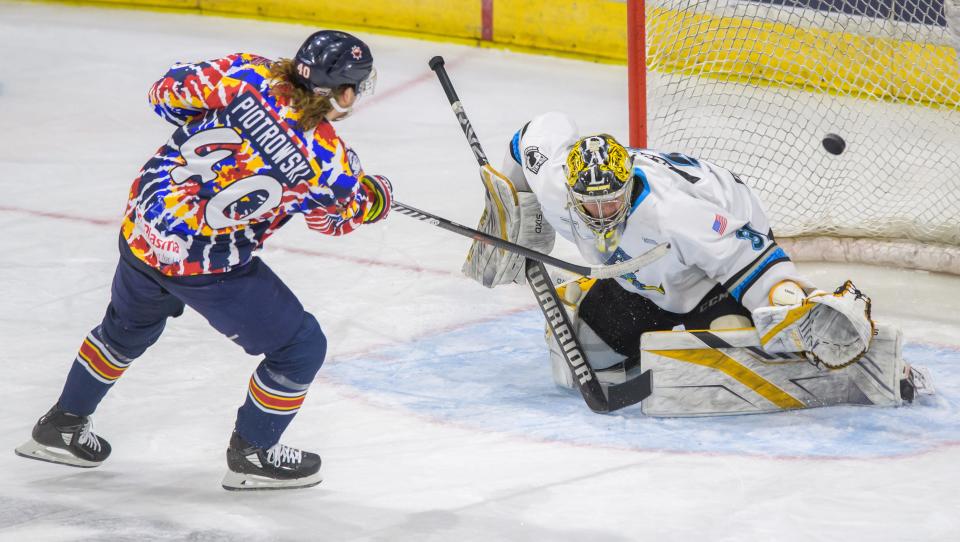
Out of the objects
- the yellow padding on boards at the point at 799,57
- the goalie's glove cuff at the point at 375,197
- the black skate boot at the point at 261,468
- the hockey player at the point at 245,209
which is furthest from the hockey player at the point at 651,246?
the yellow padding on boards at the point at 799,57

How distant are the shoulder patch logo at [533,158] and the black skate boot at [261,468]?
0.98 meters

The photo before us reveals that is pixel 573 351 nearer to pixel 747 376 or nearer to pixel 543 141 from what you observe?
pixel 747 376

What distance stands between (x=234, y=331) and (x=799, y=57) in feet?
8.47

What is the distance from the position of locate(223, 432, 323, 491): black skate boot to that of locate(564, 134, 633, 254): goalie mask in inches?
34.2

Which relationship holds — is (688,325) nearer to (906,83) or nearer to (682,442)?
(682,442)

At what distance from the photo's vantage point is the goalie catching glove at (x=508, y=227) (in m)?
3.43

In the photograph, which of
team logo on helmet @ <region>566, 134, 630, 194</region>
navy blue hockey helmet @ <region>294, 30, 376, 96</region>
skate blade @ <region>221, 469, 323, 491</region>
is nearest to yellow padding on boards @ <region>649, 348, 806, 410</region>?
team logo on helmet @ <region>566, 134, 630, 194</region>

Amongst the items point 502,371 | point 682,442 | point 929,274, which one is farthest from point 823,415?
point 929,274

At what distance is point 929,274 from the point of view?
14.0 ft

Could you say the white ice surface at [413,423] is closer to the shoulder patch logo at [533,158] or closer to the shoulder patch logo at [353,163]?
the shoulder patch logo at [533,158]

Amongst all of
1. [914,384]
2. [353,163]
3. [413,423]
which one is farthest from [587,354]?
[353,163]

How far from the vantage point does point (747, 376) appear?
3.23 m

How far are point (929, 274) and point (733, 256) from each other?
137cm

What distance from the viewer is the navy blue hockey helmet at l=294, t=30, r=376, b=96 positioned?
252 cm
